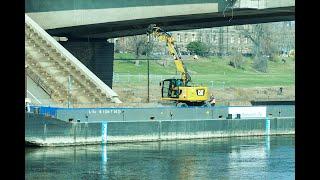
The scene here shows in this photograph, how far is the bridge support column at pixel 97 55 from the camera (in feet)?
192

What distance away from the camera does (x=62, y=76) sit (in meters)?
46.1

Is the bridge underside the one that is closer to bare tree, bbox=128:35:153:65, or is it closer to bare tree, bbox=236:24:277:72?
bare tree, bbox=128:35:153:65

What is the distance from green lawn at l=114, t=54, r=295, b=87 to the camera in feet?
272

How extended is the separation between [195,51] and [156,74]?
13621mm

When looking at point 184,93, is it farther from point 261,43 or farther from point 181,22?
point 261,43

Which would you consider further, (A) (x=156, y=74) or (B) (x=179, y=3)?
(A) (x=156, y=74)

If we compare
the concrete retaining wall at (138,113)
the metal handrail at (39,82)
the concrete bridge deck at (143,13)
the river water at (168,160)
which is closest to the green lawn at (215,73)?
the concrete bridge deck at (143,13)

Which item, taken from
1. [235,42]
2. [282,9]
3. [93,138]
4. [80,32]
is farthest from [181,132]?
[235,42]

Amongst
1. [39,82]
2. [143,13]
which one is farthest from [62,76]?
[143,13]

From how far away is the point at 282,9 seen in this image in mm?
43438

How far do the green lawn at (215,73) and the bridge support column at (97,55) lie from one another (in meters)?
17.2

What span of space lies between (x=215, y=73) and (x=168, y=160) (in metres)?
56.9
